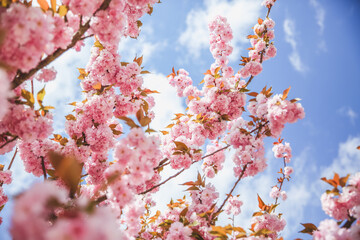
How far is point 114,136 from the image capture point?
4.15 metres

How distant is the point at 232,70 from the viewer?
18.4ft

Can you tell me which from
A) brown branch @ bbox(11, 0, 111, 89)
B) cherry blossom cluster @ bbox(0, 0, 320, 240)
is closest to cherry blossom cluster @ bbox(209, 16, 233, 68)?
cherry blossom cluster @ bbox(0, 0, 320, 240)

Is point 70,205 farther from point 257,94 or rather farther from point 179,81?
point 179,81

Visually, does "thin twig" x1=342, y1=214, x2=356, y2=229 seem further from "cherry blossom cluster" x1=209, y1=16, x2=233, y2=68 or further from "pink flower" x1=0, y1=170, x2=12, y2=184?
"pink flower" x1=0, y1=170, x2=12, y2=184

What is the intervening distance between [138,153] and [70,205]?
2.70ft

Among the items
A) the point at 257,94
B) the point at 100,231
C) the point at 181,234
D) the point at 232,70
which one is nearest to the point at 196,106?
the point at 257,94

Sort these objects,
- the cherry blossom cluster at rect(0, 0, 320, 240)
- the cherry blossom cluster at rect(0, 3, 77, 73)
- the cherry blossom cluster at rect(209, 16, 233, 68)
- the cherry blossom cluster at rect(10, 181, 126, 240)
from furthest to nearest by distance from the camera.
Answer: the cherry blossom cluster at rect(209, 16, 233, 68) → the cherry blossom cluster at rect(0, 3, 77, 73) → the cherry blossom cluster at rect(0, 0, 320, 240) → the cherry blossom cluster at rect(10, 181, 126, 240)

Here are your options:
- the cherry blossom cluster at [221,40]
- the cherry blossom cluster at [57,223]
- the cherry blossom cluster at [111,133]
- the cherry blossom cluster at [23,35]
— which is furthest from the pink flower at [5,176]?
the cherry blossom cluster at [221,40]

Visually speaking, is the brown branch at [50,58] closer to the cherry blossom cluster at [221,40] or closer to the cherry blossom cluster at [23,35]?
the cherry blossom cluster at [23,35]

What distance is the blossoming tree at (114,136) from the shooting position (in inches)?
51.9

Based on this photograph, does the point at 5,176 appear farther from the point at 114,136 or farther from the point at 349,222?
the point at 349,222

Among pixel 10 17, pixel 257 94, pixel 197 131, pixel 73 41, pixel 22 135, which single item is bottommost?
pixel 22 135

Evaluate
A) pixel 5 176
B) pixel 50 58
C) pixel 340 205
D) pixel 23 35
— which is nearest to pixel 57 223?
pixel 23 35

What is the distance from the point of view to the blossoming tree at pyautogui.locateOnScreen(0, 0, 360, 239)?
1.32 m
